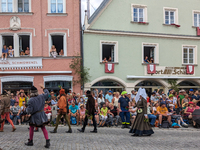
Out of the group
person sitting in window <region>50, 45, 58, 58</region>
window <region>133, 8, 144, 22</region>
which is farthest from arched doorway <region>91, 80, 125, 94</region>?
window <region>133, 8, 144, 22</region>

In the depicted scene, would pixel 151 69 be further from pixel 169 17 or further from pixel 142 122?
pixel 142 122

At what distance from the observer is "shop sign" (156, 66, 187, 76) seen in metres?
22.2

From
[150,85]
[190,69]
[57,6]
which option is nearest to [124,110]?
[150,85]

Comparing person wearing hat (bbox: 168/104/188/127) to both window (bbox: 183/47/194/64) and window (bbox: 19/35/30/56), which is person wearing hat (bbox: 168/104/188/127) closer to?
window (bbox: 183/47/194/64)

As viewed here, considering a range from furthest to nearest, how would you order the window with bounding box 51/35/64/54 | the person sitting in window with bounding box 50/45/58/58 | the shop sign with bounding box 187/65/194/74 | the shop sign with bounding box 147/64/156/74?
the shop sign with bounding box 187/65/194/74, the shop sign with bounding box 147/64/156/74, the window with bounding box 51/35/64/54, the person sitting in window with bounding box 50/45/58/58

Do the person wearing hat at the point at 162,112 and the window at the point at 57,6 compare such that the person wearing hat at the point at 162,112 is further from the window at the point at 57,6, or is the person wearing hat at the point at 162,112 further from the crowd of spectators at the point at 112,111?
the window at the point at 57,6

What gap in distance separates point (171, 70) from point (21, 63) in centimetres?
1217

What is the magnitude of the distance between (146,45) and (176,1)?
498 cm

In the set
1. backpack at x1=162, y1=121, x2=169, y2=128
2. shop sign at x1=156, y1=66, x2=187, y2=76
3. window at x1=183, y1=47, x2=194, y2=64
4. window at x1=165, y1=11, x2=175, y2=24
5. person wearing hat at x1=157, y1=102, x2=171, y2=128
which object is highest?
window at x1=165, y1=11, x2=175, y2=24

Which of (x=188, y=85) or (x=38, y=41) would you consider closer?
(x=38, y=41)

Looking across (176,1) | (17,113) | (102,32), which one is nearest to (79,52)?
(102,32)

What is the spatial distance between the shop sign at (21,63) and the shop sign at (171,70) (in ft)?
31.8

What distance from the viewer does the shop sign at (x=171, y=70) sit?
2224cm

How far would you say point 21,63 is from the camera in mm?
19531
